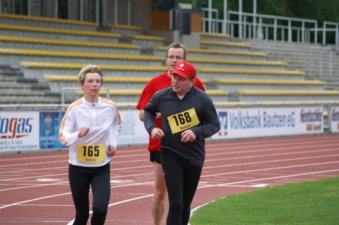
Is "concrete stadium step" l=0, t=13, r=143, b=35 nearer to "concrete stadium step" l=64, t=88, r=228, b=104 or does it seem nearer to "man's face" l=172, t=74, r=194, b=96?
"concrete stadium step" l=64, t=88, r=228, b=104

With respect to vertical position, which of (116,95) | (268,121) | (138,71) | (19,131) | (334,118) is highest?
(138,71)

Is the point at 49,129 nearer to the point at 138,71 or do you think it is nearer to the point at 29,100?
the point at 29,100

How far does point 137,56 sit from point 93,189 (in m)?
30.7

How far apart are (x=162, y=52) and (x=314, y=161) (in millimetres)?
18536

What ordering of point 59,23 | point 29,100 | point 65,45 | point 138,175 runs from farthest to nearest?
point 59,23, point 65,45, point 29,100, point 138,175

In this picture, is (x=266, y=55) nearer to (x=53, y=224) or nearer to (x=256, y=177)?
(x=256, y=177)

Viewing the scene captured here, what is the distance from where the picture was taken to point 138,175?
21.4 metres

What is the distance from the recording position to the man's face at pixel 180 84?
10047 millimetres

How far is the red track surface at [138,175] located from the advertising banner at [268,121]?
176cm

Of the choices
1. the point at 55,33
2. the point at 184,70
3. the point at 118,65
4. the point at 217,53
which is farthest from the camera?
the point at 217,53

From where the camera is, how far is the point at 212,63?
146 ft

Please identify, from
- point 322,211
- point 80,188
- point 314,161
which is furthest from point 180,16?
point 80,188

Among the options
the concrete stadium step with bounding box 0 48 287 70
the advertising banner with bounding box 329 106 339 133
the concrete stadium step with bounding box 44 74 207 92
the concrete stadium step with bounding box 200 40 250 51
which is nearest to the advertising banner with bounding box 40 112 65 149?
the concrete stadium step with bounding box 44 74 207 92

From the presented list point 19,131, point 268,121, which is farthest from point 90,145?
point 268,121
